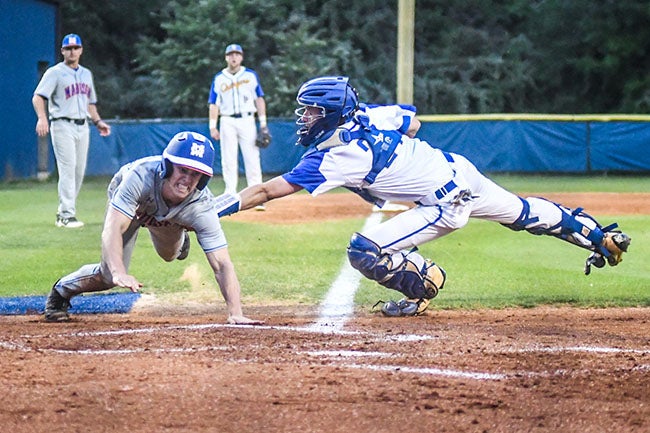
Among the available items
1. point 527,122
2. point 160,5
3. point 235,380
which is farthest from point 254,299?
point 160,5

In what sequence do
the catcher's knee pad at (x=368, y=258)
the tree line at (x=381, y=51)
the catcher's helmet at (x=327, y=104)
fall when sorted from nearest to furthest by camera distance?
the catcher's helmet at (x=327, y=104) < the catcher's knee pad at (x=368, y=258) < the tree line at (x=381, y=51)

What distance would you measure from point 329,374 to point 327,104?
216 cm

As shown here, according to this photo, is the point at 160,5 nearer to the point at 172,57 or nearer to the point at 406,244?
the point at 172,57

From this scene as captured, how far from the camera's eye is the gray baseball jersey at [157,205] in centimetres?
638

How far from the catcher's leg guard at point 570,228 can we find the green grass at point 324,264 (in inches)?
18.6

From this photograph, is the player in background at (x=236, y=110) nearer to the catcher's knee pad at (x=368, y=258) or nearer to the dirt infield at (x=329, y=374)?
the dirt infield at (x=329, y=374)

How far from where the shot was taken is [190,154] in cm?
615

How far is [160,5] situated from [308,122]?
2912cm

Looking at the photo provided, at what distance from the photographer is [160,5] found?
35.0 metres

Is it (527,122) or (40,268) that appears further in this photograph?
(527,122)

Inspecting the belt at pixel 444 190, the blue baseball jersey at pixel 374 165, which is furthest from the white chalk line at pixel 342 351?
the belt at pixel 444 190

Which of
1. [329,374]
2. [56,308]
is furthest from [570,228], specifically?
[56,308]

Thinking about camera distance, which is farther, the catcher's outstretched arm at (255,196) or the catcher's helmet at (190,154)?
the catcher's outstretched arm at (255,196)

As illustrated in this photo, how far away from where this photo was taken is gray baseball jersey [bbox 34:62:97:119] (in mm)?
12648
